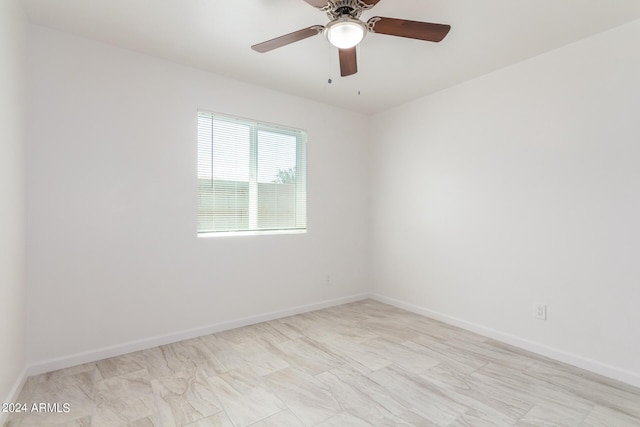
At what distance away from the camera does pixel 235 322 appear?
313 centimetres

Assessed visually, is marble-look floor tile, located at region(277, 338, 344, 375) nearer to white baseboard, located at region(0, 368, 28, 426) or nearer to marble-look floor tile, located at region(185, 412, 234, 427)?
marble-look floor tile, located at region(185, 412, 234, 427)

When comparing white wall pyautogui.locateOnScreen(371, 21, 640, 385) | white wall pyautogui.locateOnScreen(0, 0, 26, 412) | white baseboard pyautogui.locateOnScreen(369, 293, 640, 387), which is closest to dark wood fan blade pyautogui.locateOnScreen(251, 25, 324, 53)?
white wall pyautogui.locateOnScreen(0, 0, 26, 412)

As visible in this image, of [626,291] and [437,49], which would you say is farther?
[437,49]

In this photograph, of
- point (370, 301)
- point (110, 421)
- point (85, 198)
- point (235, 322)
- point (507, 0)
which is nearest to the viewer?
point (110, 421)

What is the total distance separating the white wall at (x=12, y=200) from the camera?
1.70m

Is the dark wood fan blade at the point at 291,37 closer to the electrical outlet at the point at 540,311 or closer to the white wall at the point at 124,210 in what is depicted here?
the white wall at the point at 124,210

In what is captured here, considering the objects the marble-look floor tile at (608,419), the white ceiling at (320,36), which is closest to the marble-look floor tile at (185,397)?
the marble-look floor tile at (608,419)

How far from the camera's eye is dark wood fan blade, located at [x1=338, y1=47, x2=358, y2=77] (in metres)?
2.02

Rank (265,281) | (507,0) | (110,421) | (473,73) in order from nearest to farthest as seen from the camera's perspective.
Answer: (110,421) < (507,0) < (473,73) < (265,281)

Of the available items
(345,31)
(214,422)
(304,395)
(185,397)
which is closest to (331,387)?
(304,395)

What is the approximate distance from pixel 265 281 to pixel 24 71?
259cm

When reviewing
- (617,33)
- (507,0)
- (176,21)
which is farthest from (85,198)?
(617,33)

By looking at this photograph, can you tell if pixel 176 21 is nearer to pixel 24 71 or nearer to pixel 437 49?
pixel 24 71

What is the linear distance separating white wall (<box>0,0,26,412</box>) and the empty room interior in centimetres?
3
